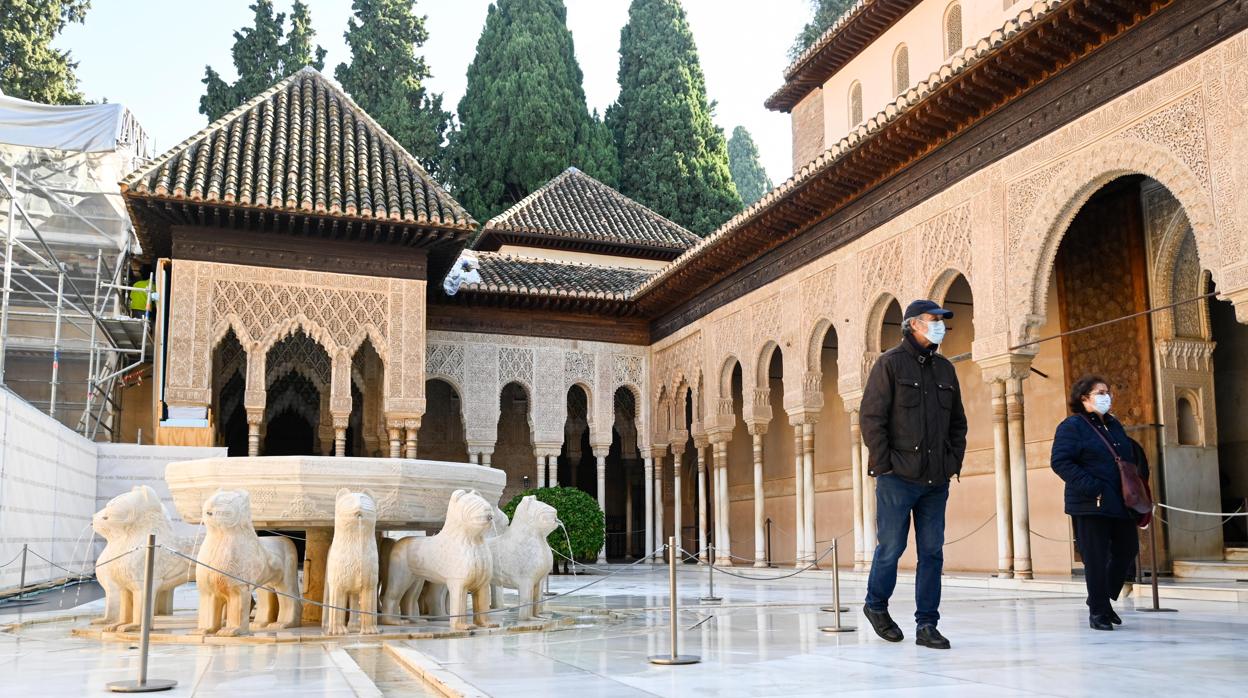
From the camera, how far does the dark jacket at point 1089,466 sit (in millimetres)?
5906

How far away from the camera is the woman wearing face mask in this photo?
5.86m

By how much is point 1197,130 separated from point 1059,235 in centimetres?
193

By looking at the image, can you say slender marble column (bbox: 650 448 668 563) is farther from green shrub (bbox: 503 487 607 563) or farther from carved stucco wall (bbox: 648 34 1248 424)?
green shrub (bbox: 503 487 607 563)

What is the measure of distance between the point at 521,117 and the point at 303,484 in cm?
2733

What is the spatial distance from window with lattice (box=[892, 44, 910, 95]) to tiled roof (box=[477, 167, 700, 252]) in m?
8.60

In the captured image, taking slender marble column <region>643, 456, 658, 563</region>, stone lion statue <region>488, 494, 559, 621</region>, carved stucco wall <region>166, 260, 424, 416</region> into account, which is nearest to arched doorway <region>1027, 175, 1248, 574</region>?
stone lion statue <region>488, 494, 559, 621</region>

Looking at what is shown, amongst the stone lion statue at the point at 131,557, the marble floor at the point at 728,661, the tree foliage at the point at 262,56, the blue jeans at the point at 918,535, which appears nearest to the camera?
the marble floor at the point at 728,661

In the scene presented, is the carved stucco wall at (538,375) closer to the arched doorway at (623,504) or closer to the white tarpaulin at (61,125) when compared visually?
the arched doorway at (623,504)

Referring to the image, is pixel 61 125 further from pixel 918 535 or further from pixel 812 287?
pixel 918 535

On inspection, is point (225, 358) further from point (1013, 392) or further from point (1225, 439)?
point (1225, 439)

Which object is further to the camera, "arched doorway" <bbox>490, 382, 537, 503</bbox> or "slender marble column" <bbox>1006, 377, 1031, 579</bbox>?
"arched doorway" <bbox>490, 382, 537, 503</bbox>

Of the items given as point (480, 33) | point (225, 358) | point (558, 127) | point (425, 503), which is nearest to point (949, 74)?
point (425, 503)

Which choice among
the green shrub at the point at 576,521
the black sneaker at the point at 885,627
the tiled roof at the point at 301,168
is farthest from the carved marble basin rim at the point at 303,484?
the tiled roof at the point at 301,168

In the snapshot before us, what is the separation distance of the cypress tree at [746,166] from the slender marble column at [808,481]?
1544 inches
